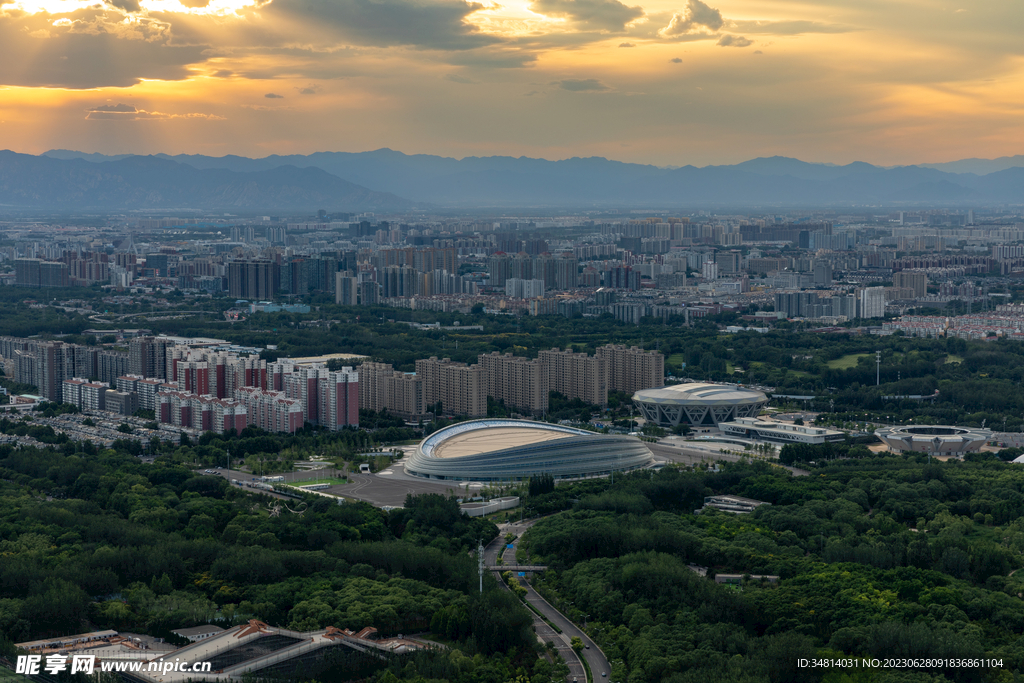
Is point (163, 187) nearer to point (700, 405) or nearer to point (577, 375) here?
point (577, 375)

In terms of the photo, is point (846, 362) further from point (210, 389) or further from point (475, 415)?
point (210, 389)

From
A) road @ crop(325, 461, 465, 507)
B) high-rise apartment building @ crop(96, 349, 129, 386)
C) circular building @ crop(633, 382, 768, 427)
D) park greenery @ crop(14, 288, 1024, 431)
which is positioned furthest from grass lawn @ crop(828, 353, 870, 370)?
high-rise apartment building @ crop(96, 349, 129, 386)

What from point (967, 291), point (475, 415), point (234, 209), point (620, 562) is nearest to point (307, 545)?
point (620, 562)

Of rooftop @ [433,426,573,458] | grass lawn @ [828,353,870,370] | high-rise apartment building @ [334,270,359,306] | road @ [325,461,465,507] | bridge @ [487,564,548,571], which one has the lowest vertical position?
bridge @ [487,564,548,571]

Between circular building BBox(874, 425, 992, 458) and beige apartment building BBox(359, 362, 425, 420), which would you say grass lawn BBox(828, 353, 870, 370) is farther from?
beige apartment building BBox(359, 362, 425, 420)

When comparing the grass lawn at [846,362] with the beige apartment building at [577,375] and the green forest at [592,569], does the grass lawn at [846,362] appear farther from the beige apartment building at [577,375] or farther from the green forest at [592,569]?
the green forest at [592,569]

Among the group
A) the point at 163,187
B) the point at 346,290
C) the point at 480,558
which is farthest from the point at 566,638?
the point at 163,187
